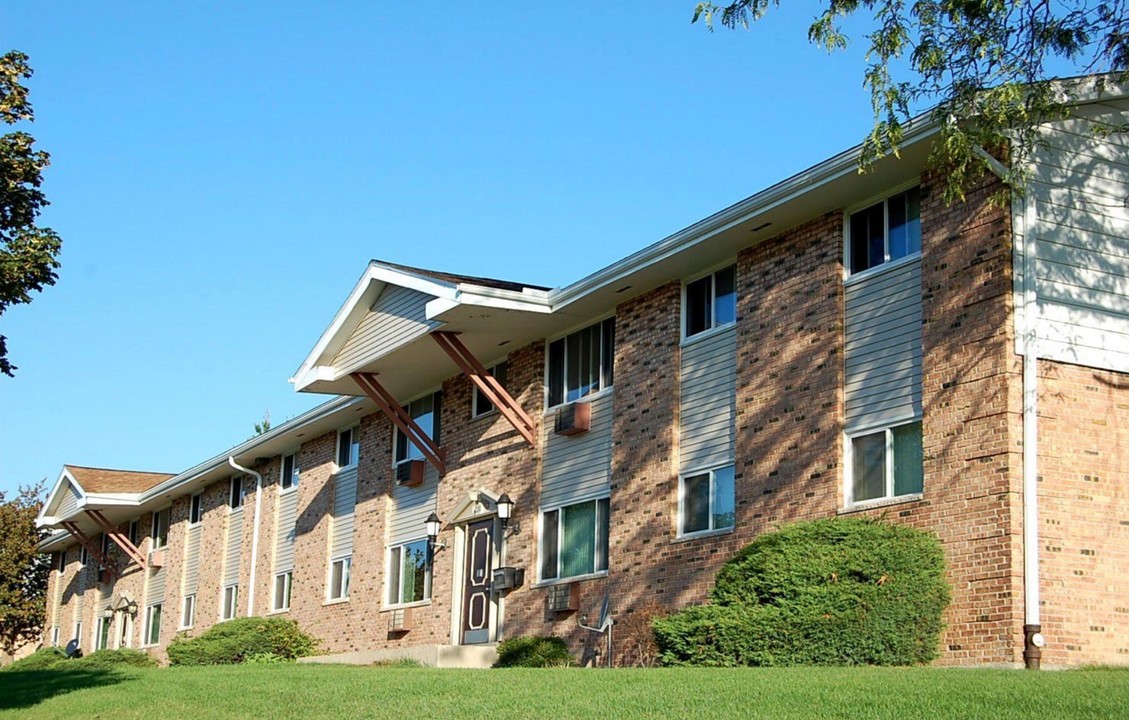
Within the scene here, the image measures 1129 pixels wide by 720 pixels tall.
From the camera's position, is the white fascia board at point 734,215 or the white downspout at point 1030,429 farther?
the white fascia board at point 734,215

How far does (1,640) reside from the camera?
174 ft

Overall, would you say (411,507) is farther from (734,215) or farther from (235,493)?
(734,215)

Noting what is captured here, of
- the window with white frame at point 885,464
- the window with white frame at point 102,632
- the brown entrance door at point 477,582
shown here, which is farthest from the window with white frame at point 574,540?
the window with white frame at point 102,632

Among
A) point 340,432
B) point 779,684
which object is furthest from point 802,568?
point 340,432

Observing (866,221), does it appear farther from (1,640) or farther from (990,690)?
(1,640)

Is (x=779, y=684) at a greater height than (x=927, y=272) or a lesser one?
lesser

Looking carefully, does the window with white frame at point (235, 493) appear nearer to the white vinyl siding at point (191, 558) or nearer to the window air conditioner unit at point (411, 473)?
the white vinyl siding at point (191, 558)

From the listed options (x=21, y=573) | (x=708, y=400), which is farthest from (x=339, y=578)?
(x=21, y=573)

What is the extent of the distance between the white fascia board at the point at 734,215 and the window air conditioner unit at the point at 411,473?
6710 millimetres

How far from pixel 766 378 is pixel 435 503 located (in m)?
10.5

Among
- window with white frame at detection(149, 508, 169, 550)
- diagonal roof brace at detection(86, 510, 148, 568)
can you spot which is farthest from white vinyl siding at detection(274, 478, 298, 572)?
diagonal roof brace at detection(86, 510, 148, 568)

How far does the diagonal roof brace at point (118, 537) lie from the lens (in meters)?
44.2

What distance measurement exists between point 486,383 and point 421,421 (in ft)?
15.0

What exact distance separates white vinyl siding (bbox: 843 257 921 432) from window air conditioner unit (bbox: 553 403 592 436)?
245 inches
